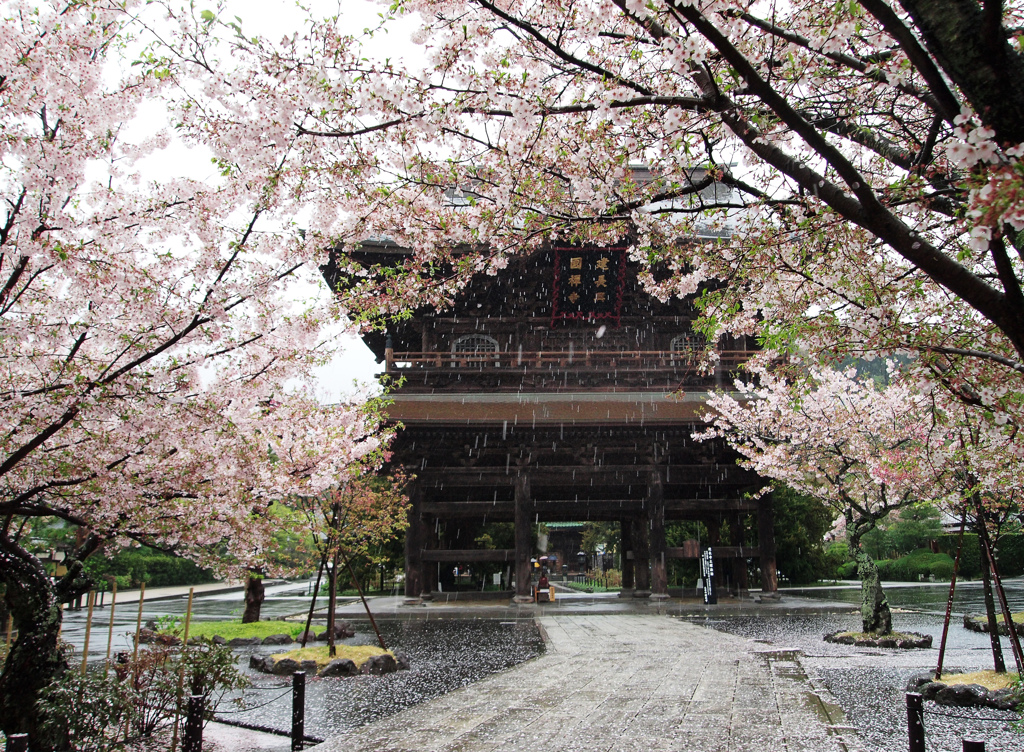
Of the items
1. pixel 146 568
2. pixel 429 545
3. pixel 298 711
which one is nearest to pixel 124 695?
pixel 298 711

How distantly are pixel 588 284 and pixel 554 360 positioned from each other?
2207mm

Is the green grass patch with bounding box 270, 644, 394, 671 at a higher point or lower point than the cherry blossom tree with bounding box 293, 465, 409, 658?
lower

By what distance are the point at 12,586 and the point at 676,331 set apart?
15.0 meters

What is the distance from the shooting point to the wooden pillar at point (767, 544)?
16344 millimetres

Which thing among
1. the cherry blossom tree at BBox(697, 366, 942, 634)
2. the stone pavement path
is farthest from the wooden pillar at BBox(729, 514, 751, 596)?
the stone pavement path

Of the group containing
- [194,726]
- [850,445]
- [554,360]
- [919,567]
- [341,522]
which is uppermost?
[554,360]

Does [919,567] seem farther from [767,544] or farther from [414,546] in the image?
[414,546]

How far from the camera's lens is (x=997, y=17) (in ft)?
8.21

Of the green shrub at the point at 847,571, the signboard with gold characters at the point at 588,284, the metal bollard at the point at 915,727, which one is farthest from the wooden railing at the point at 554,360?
the green shrub at the point at 847,571

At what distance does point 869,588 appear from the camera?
10781mm

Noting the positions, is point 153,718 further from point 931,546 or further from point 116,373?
point 931,546

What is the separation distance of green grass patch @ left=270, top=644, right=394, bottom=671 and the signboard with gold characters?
968cm

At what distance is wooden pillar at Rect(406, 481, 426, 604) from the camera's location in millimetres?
15906

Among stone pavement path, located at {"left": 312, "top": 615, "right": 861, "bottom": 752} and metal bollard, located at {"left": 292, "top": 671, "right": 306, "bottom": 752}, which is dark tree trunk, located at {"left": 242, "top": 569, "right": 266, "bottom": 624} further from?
metal bollard, located at {"left": 292, "top": 671, "right": 306, "bottom": 752}
